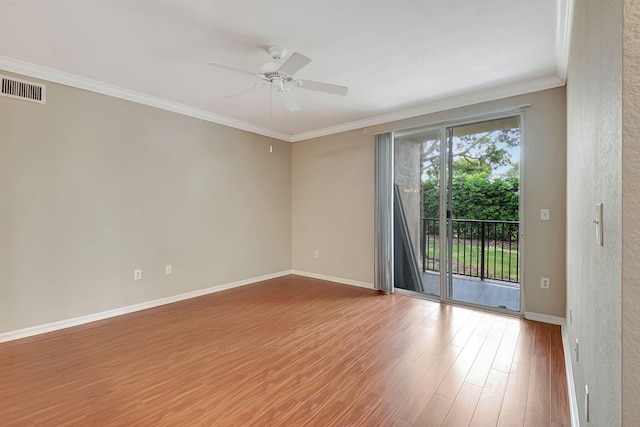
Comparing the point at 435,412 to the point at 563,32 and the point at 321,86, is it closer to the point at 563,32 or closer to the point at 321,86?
the point at 321,86

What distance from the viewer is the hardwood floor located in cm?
178

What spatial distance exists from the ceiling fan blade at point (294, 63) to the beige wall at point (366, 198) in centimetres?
238

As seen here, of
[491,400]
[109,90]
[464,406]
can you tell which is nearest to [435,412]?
[464,406]

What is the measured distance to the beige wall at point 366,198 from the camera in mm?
3090

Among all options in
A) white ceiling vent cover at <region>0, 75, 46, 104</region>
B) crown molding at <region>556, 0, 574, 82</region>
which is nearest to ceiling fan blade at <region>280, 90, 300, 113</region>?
crown molding at <region>556, 0, 574, 82</region>

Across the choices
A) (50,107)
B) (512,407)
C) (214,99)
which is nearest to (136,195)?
(50,107)

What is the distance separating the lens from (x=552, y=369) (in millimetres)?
2229

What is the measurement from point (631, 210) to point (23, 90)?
14.4 ft

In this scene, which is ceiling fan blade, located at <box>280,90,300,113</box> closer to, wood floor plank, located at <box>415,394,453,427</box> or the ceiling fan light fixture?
the ceiling fan light fixture

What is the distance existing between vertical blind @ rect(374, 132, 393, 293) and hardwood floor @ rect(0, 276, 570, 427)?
3.04 feet

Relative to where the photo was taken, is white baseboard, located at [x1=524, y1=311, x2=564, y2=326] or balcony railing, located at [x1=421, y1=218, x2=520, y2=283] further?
balcony railing, located at [x1=421, y1=218, x2=520, y2=283]

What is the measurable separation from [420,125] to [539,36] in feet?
5.74

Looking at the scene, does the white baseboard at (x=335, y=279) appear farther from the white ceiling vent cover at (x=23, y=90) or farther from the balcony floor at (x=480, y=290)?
the white ceiling vent cover at (x=23, y=90)

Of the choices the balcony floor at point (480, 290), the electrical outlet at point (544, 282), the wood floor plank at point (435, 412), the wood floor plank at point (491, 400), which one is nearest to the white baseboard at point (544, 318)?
the balcony floor at point (480, 290)
